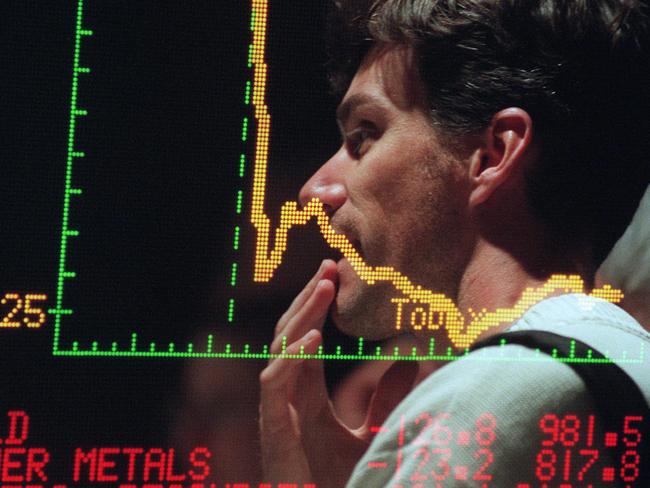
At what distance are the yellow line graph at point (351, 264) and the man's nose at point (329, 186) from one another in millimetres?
11

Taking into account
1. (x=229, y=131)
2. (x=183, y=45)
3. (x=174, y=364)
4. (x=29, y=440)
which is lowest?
(x=29, y=440)

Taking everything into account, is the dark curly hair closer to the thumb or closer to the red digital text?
the thumb

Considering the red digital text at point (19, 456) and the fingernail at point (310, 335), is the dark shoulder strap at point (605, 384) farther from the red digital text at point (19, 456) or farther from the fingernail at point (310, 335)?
the red digital text at point (19, 456)

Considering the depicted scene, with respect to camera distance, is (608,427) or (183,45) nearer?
(183,45)

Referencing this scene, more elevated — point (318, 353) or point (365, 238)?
point (365, 238)

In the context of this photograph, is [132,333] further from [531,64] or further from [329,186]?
[531,64]

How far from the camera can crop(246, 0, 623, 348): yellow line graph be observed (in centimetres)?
125

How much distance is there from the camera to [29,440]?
4.10ft

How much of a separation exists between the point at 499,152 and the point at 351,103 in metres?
0.23

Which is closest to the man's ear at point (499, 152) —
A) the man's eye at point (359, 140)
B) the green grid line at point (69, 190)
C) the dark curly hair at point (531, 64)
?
the dark curly hair at point (531, 64)

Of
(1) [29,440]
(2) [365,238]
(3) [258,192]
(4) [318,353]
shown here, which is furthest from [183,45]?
(1) [29,440]

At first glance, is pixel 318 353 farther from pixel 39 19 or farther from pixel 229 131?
pixel 39 19

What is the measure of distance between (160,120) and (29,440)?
494 mm

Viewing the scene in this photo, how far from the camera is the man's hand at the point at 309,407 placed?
127cm
